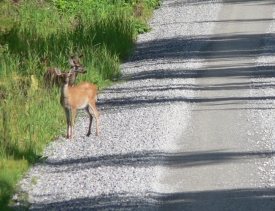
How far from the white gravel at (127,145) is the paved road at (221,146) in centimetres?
29

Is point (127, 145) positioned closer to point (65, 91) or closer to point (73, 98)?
point (73, 98)

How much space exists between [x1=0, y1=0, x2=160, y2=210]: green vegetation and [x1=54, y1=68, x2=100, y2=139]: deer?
0.58m

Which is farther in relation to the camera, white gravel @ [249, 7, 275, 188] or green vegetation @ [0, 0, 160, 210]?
green vegetation @ [0, 0, 160, 210]

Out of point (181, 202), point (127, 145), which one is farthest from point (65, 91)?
point (181, 202)

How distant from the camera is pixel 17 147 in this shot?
12.5m

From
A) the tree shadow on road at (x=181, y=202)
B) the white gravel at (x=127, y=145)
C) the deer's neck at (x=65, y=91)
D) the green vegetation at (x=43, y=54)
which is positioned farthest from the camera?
the deer's neck at (x=65, y=91)

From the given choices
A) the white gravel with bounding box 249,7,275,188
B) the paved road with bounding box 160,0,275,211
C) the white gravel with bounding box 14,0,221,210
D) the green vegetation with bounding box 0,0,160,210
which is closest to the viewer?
the paved road with bounding box 160,0,275,211

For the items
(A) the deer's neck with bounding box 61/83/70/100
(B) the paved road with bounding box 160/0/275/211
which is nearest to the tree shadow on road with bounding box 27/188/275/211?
(B) the paved road with bounding box 160/0/275/211

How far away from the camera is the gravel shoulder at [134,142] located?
1011 centimetres

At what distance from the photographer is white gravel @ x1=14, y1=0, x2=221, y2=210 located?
1009 cm

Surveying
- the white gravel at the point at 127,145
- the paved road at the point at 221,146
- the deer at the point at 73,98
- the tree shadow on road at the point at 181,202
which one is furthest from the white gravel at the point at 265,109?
the deer at the point at 73,98

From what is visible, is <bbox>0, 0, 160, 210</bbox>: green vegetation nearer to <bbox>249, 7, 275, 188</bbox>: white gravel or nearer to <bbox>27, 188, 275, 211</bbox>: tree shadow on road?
<bbox>27, 188, 275, 211</bbox>: tree shadow on road

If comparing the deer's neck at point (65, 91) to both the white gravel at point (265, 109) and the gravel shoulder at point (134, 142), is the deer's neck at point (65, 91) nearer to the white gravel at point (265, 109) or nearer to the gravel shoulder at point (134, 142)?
the gravel shoulder at point (134, 142)

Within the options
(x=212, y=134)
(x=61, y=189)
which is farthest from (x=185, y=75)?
(x=61, y=189)
